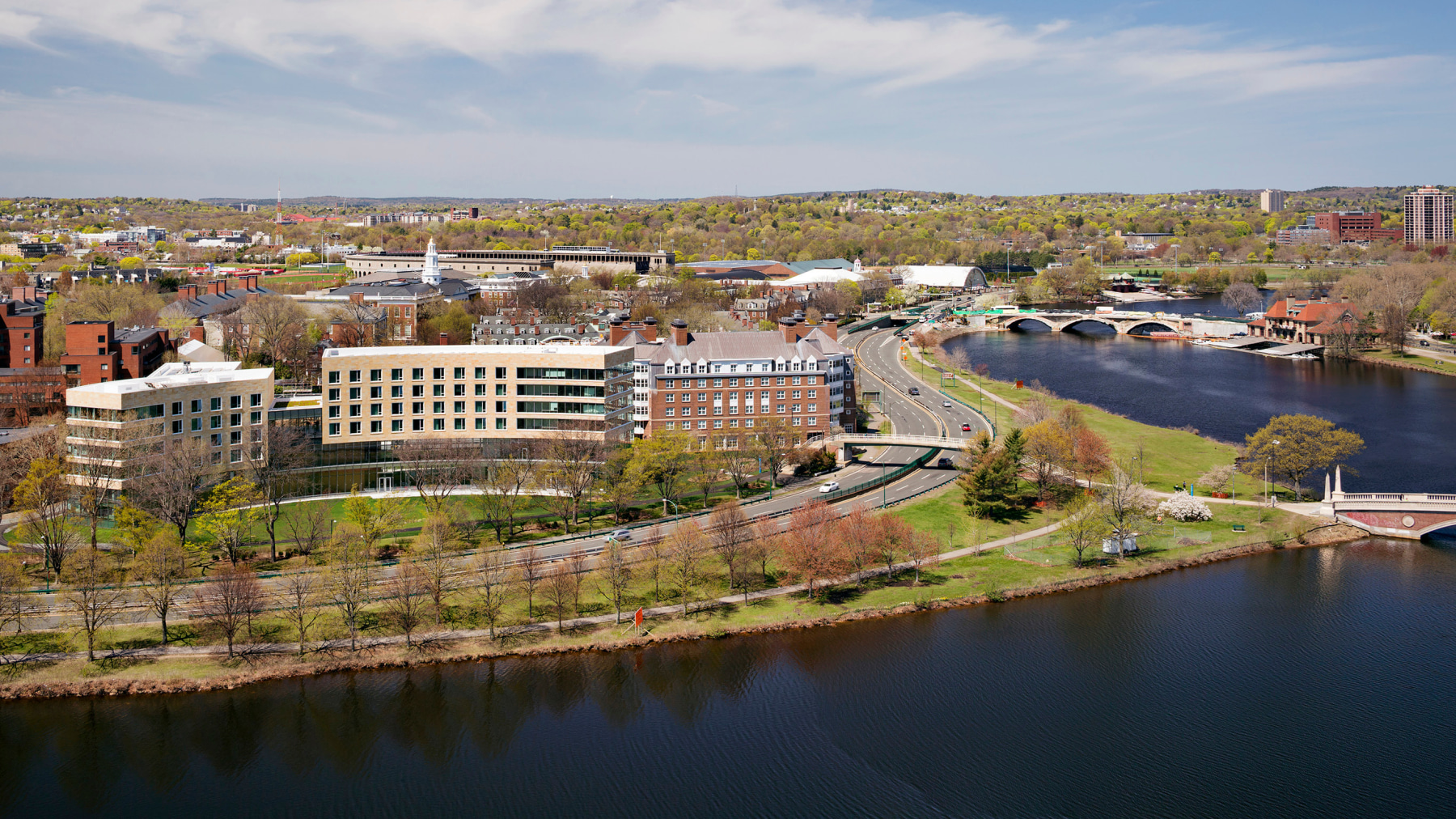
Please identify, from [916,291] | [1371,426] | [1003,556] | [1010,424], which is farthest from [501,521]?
[916,291]

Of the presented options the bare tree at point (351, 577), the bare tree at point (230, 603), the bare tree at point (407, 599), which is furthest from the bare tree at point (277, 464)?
the bare tree at point (407, 599)

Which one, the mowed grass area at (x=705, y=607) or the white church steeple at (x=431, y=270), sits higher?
the white church steeple at (x=431, y=270)

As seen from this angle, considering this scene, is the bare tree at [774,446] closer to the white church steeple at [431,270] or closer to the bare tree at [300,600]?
Result: the bare tree at [300,600]

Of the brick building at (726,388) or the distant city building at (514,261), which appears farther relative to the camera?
the distant city building at (514,261)

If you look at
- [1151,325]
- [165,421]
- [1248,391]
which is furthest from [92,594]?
[1151,325]

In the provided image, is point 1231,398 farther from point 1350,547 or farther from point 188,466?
point 188,466

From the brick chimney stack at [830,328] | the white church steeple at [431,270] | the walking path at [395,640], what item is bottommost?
the walking path at [395,640]
